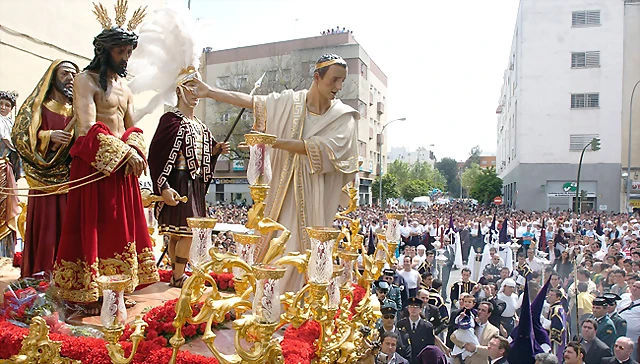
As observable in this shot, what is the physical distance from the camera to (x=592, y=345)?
5.18 metres

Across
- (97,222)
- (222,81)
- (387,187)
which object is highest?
(222,81)

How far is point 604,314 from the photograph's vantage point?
5762 mm

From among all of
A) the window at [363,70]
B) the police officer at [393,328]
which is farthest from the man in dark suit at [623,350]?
the window at [363,70]

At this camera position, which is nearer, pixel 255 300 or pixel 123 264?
pixel 255 300

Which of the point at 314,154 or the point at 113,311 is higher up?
the point at 314,154

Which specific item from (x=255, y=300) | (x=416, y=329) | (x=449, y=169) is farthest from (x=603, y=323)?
(x=449, y=169)

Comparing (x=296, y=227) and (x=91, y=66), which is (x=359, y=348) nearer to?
(x=296, y=227)

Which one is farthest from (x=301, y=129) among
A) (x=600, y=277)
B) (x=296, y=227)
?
(x=600, y=277)

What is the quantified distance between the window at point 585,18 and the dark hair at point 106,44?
3609 cm

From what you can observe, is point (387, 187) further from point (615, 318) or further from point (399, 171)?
point (615, 318)

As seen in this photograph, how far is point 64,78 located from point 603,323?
6461 mm

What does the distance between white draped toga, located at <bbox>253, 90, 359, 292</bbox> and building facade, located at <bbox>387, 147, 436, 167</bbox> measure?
116 m

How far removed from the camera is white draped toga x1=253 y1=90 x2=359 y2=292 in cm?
410

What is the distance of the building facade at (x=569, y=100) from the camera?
32438 millimetres
